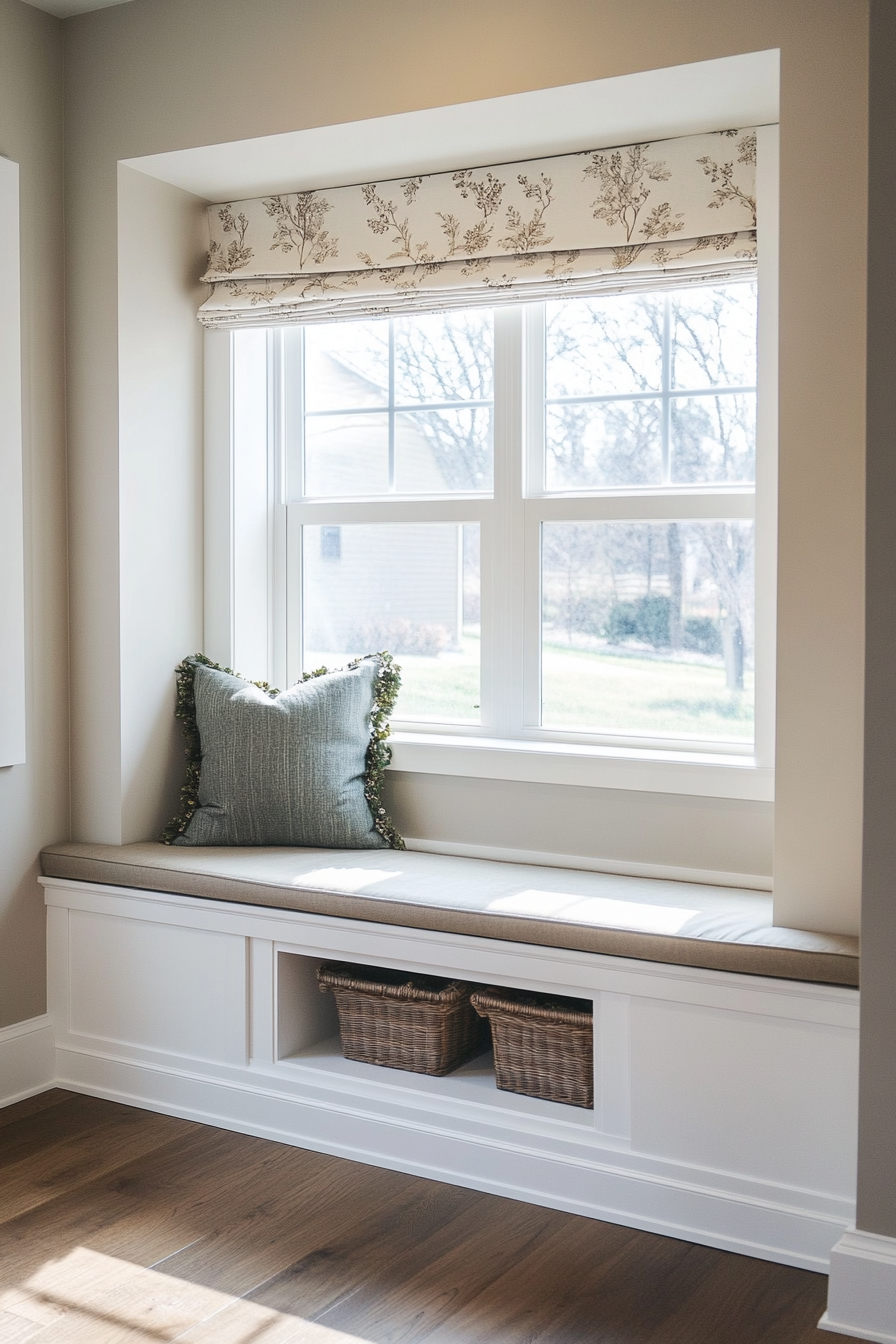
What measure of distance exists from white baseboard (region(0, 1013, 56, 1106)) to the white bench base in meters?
0.04

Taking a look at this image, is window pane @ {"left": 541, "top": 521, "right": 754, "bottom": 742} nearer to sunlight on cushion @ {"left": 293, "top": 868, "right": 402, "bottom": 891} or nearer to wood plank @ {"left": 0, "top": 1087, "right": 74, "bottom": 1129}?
sunlight on cushion @ {"left": 293, "top": 868, "right": 402, "bottom": 891}

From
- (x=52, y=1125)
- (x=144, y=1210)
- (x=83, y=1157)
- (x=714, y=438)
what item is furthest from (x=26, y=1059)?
(x=714, y=438)

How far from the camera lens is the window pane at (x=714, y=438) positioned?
2.86 metres

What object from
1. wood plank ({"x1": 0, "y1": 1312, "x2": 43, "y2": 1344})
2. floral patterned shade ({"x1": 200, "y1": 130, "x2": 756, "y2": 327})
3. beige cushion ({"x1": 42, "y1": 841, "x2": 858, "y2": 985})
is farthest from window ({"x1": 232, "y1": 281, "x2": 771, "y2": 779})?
wood plank ({"x1": 0, "y1": 1312, "x2": 43, "y2": 1344})

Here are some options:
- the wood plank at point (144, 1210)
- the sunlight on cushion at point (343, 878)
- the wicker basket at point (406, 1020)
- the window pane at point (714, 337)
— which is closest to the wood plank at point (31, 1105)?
the wood plank at point (144, 1210)

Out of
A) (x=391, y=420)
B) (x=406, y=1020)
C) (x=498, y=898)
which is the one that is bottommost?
(x=406, y=1020)

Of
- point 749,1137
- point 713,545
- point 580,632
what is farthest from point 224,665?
point 749,1137

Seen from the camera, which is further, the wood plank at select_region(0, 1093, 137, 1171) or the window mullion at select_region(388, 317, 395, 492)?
the window mullion at select_region(388, 317, 395, 492)

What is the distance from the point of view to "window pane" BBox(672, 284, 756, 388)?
2.85 m

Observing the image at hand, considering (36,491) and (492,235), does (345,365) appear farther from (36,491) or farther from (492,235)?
(36,491)

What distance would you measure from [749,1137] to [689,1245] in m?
0.25

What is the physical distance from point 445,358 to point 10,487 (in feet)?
3.86

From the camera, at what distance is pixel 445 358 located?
10.6ft

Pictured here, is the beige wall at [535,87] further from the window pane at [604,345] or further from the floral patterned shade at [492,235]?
the window pane at [604,345]
